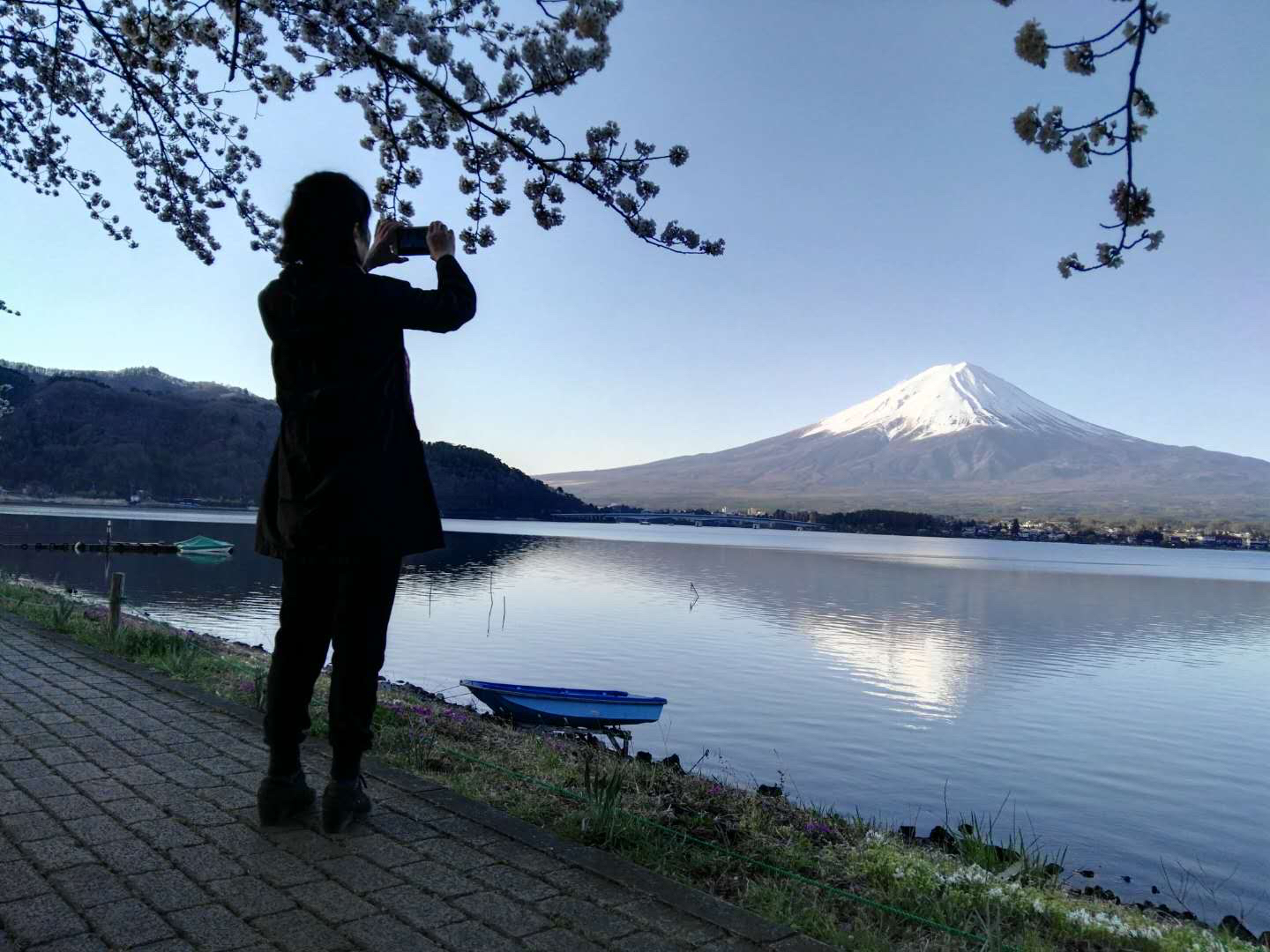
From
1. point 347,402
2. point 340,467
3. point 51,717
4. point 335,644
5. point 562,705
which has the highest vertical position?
point 347,402

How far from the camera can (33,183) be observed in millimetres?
7469

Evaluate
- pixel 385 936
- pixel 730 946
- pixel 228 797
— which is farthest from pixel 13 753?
pixel 730 946

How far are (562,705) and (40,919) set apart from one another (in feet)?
32.6

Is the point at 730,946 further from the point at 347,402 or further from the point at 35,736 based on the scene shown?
the point at 35,736

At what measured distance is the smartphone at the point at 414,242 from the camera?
3.58 metres

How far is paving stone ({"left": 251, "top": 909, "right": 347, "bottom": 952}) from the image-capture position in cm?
250

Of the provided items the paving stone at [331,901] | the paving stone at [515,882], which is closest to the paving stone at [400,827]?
the paving stone at [515,882]

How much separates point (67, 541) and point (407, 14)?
53.5 m

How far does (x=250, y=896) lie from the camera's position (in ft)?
9.21

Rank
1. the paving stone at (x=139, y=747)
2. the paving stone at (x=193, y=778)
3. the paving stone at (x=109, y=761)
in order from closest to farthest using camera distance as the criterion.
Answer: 1. the paving stone at (x=193, y=778)
2. the paving stone at (x=109, y=761)
3. the paving stone at (x=139, y=747)

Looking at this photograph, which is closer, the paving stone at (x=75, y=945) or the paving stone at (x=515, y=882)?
the paving stone at (x=75, y=945)

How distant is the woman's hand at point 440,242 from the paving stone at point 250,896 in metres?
2.33

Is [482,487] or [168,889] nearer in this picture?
[168,889]

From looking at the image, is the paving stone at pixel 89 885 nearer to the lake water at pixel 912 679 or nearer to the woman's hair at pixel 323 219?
the woman's hair at pixel 323 219
